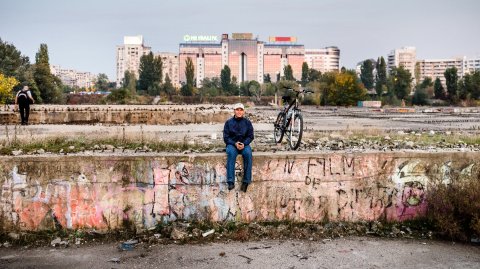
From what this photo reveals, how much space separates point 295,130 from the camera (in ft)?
32.2

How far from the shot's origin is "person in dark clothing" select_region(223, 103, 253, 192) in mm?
7727

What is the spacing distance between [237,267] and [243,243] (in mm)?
1058

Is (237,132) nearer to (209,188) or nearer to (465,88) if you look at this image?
(209,188)

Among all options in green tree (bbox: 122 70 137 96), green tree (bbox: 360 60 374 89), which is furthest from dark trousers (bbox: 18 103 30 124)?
green tree (bbox: 360 60 374 89)

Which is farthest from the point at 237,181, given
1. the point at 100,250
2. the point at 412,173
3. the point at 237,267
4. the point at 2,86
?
the point at 2,86

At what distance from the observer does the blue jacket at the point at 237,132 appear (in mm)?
7887

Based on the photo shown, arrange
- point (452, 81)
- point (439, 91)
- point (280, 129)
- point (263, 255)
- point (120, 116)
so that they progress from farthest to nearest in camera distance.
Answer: point (439, 91) < point (452, 81) < point (120, 116) < point (280, 129) < point (263, 255)

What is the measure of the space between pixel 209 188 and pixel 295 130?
109 inches

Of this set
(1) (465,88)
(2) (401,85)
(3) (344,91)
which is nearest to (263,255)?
(3) (344,91)

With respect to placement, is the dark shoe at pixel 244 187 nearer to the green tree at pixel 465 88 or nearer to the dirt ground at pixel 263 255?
the dirt ground at pixel 263 255

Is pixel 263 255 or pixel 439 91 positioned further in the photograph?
pixel 439 91

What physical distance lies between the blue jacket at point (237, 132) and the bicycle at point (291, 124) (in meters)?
1.78

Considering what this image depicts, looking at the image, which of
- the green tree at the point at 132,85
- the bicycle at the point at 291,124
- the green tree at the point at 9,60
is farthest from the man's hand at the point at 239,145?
the green tree at the point at 132,85

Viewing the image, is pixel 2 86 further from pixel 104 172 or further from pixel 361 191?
pixel 361 191
